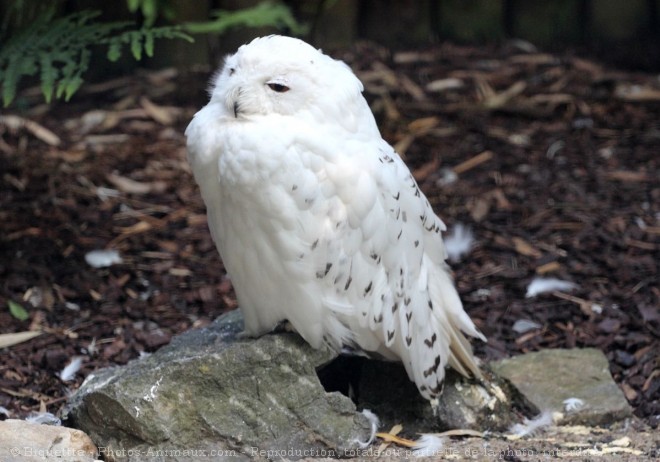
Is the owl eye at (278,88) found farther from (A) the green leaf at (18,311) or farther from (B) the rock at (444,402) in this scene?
(A) the green leaf at (18,311)

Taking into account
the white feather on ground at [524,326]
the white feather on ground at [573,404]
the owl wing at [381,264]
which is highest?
the owl wing at [381,264]

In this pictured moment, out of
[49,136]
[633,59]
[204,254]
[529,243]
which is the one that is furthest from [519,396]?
[633,59]

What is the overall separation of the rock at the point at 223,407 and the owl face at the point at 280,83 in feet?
2.66

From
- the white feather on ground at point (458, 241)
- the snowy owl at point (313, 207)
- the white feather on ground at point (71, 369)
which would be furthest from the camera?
the white feather on ground at point (458, 241)

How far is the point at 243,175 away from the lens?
326cm

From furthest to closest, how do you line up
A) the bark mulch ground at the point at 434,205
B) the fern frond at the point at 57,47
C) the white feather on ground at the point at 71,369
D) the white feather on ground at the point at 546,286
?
the white feather on ground at the point at 546,286 < the bark mulch ground at the point at 434,205 < the fern frond at the point at 57,47 < the white feather on ground at the point at 71,369

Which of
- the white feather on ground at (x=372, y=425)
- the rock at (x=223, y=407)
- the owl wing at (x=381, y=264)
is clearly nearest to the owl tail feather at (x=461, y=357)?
the owl wing at (x=381, y=264)

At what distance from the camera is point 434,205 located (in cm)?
576

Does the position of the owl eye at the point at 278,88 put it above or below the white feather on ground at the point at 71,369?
above

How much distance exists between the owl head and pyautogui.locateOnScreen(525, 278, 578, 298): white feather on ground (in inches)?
73.5

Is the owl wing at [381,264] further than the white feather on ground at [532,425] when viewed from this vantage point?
No

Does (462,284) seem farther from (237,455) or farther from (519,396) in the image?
(237,455)

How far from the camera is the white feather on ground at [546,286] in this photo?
4902mm

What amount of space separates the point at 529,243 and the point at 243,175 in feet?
8.11
